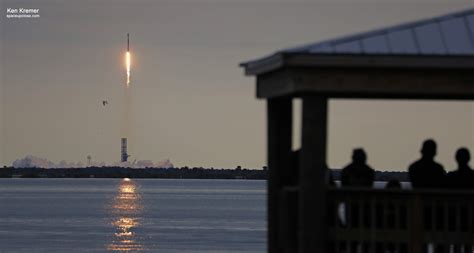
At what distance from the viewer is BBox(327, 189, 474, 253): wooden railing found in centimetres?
1953

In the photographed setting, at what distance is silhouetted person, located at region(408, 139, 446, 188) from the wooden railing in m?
0.99

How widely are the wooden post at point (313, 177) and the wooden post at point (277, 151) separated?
1533 mm

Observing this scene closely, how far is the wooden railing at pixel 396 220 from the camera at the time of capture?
769 inches

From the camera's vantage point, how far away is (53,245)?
7444 centimetres

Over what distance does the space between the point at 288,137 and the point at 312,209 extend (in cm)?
192

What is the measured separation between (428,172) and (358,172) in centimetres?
83

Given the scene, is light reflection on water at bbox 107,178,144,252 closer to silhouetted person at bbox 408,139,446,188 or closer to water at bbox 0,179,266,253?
water at bbox 0,179,266,253

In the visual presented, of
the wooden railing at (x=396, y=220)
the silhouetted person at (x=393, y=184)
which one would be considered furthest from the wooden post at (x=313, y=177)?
the silhouetted person at (x=393, y=184)

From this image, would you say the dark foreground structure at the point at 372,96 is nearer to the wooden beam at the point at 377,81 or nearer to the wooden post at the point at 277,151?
the wooden beam at the point at 377,81

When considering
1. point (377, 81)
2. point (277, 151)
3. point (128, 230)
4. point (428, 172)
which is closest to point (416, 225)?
point (428, 172)

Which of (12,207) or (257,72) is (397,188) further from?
(12,207)

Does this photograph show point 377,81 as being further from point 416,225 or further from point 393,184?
point 393,184

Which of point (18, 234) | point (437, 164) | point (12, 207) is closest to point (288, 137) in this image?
point (437, 164)

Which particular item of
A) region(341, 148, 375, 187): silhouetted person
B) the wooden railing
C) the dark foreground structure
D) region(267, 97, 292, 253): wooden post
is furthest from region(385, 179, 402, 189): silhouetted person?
region(267, 97, 292, 253): wooden post
